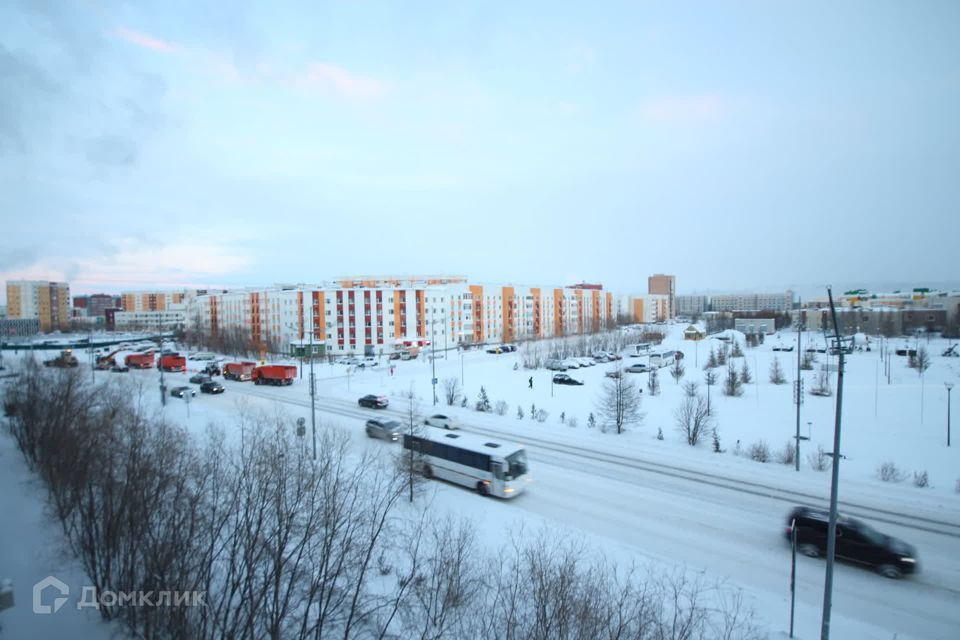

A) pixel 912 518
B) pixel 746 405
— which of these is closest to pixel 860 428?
pixel 746 405

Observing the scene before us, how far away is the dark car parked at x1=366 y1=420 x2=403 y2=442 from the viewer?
20.1 m

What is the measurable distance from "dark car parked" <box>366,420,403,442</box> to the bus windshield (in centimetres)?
717

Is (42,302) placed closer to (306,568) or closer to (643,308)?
(306,568)

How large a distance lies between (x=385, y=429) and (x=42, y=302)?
444 ft

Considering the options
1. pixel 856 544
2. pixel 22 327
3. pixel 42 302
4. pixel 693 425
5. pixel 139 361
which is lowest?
pixel 693 425

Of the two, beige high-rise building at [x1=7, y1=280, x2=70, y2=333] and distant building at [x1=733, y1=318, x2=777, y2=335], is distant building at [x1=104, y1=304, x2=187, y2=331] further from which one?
distant building at [x1=733, y1=318, x2=777, y2=335]

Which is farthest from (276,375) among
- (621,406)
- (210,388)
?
(621,406)

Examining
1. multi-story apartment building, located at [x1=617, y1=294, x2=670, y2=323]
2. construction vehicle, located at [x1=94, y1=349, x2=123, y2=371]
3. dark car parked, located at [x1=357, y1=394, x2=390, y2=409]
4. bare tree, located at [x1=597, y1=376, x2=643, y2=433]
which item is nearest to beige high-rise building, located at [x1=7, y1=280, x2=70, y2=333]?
construction vehicle, located at [x1=94, y1=349, x2=123, y2=371]

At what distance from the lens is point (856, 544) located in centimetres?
1005

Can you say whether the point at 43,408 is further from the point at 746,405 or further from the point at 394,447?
the point at 746,405

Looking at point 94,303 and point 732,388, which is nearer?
point 732,388

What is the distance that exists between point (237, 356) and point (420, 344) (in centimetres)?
2279

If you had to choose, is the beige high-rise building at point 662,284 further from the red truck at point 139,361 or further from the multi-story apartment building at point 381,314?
the red truck at point 139,361

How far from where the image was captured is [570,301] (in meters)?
96.9
